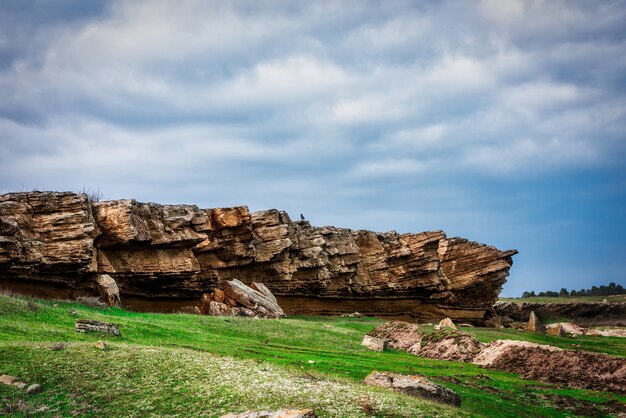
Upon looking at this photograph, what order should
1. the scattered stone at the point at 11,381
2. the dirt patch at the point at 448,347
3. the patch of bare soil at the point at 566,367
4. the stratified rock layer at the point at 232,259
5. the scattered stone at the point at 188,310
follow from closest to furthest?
1. the scattered stone at the point at 11,381
2. the patch of bare soil at the point at 566,367
3. the dirt patch at the point at 448,347
4. the stratified rock layer at the point at 232,259
5. the scattered stone at the point at 188,310

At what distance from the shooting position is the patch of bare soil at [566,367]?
39531 millimetres

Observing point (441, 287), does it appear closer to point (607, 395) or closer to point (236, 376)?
point (607, 395)

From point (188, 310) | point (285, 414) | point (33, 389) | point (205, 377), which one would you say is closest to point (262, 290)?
point (188, 310)

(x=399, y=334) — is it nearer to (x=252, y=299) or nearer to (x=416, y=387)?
(x=252, y=299)

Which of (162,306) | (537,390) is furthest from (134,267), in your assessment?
(537,390)

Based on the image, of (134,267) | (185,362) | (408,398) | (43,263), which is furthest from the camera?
(134,267)

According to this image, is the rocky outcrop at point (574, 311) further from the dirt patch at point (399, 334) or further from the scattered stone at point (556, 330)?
the dirt patch at point (399, 334)

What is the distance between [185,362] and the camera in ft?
84.8

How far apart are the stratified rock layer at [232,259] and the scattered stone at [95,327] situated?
19039mm

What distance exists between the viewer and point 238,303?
63500 mm

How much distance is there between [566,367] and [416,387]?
21.9m

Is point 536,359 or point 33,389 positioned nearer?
point 33,389

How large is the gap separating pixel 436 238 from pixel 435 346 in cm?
4577

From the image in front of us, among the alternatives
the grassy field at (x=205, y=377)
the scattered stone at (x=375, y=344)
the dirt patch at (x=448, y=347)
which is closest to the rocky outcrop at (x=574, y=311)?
the dirt patch at (x=448, y=347)
